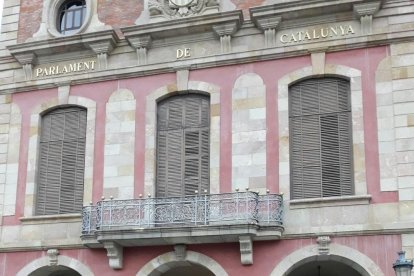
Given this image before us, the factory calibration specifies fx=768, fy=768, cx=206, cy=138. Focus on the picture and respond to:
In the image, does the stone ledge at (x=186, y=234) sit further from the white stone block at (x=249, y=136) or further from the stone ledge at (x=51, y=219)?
the white stone block at (x=249, y=136)

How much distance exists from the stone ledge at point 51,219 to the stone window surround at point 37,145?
0.11ft

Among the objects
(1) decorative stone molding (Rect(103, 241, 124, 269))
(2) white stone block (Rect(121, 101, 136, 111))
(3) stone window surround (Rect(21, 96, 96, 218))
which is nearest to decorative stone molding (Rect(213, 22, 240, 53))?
(2) white stone block (Rect(121, 101, 136, 111))

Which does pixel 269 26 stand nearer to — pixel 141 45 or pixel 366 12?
pixel 366 12

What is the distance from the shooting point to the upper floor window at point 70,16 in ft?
77.3

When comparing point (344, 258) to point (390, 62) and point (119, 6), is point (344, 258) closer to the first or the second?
point (390, 62)

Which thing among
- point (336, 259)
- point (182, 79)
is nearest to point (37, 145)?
point (182, 79)

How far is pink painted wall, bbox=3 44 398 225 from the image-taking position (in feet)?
64.0

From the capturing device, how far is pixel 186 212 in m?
19.6

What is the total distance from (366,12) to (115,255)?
9162 millimetres

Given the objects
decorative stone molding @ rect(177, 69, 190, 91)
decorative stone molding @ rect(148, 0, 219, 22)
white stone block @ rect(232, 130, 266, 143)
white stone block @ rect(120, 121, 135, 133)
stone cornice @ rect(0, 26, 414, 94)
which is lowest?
white stone block @ rect(232, 130, 266, 143)

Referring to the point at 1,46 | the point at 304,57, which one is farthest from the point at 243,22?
the point at 1,46

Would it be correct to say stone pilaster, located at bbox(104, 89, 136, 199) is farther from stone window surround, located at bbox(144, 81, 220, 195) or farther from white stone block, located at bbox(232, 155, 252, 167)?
white stone block, located at bbox(232, 155, 252, 167)

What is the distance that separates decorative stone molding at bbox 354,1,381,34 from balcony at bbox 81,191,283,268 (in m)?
5.01

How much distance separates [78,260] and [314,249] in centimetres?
651
